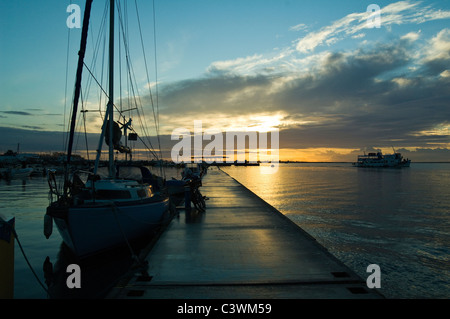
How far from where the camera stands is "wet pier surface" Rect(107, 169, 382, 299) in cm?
592

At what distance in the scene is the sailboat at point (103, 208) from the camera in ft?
31.2

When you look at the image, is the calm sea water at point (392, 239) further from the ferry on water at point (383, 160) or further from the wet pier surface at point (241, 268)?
the ferry on water at point (383, 160)

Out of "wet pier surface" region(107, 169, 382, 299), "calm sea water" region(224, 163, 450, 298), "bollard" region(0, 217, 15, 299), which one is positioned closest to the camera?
"bollard" region(0, 217, 15, 299)

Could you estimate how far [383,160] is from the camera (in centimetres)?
16012

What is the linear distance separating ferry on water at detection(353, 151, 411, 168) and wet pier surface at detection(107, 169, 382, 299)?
169m

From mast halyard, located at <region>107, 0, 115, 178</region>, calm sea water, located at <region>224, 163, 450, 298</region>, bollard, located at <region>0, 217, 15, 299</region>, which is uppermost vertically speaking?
mast halyard, located at <region>107, 0, 115, 178</region>

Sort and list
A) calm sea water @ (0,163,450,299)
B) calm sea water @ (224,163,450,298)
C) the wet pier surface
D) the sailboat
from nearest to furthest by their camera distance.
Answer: the wet pier surface < calm sea water @ (0,163,450,299) < the sailboat < calm sea water @ (224,163,450,298)

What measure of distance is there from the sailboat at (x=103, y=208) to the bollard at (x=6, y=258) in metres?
2.62

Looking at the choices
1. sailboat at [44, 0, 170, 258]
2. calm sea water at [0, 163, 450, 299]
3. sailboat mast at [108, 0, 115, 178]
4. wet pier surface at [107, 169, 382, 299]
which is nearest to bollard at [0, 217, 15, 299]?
calm sea water at [0, 163, 450, 299]

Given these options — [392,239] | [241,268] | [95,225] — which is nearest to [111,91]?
[95,225]

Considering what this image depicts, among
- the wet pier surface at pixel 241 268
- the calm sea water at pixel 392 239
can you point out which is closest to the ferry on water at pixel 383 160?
the calm sea water at pixel 392 239

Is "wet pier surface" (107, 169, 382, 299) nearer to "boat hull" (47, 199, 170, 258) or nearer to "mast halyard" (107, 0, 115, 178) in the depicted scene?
"boat hull" (47, 199, 170, 258)
